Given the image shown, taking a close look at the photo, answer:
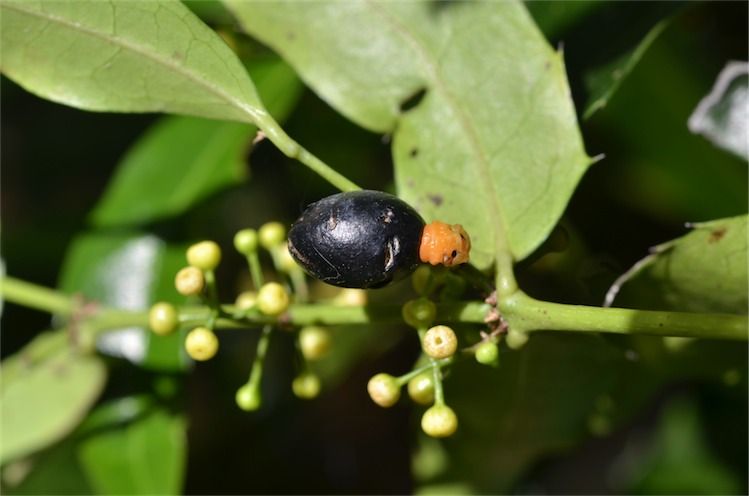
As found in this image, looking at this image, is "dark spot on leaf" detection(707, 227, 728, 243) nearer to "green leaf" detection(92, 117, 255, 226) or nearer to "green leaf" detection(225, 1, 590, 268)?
"green leaf" detection(225, 1, 590, 268)

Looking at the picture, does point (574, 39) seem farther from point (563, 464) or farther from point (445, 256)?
point (563, 464)

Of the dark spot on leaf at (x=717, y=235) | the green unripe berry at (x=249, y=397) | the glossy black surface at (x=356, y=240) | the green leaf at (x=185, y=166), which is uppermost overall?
the glossy black surface at (x=356, y=240)

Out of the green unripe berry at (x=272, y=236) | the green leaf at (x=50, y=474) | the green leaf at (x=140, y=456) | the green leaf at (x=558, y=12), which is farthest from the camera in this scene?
the green leaf at (x=50, y=474)

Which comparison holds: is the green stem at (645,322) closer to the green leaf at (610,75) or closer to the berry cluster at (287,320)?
the berry cluster at (287,320)

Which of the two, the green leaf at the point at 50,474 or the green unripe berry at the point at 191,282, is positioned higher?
the green unripe berry at the point at 191,282

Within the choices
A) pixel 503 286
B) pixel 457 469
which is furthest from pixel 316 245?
pixel 457 469

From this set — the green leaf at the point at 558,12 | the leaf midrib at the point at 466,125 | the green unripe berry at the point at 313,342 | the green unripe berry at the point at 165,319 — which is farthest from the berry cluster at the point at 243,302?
the green leaf at the point at 558,12

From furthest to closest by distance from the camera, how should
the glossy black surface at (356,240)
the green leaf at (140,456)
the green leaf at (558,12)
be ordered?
the green leaf at (140,456) < the green leaf at (558,12) < the glossy black surface at (356,240)

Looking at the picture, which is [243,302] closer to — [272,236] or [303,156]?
[272,236]

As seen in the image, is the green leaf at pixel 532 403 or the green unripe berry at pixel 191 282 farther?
the green leaf at pixel 532 403
